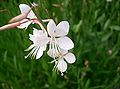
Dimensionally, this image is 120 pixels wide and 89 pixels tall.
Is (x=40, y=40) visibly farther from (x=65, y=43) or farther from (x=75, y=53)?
(x=75, y=53)

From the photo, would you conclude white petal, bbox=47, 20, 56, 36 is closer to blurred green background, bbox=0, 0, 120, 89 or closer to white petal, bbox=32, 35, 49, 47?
white petal, bbox=32, 35, 49, 47

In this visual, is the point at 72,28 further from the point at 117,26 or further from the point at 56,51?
the point at 56,51

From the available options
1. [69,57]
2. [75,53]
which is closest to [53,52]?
[69,57]

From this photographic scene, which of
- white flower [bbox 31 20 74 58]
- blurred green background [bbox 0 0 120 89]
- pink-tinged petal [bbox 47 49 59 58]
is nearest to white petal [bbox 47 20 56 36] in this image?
white flower [bbox 31 20 74 58]

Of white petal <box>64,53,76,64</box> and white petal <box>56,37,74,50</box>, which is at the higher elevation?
white petal <box>56,37,74,50</box>

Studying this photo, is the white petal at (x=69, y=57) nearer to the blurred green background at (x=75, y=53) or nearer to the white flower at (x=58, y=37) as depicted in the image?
the white flower at (x=58, y=37)

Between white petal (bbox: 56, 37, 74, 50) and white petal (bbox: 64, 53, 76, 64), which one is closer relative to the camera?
white petal (bbox: 56, 37, 74, 50)

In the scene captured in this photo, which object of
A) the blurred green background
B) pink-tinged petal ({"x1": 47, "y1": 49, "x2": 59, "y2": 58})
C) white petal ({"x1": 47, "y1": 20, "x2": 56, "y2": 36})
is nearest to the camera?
white petal ({"x1": 47, "y1": 20, "x2": 56, "y2": 36})

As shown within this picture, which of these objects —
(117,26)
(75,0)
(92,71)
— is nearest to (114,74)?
(92,71)
